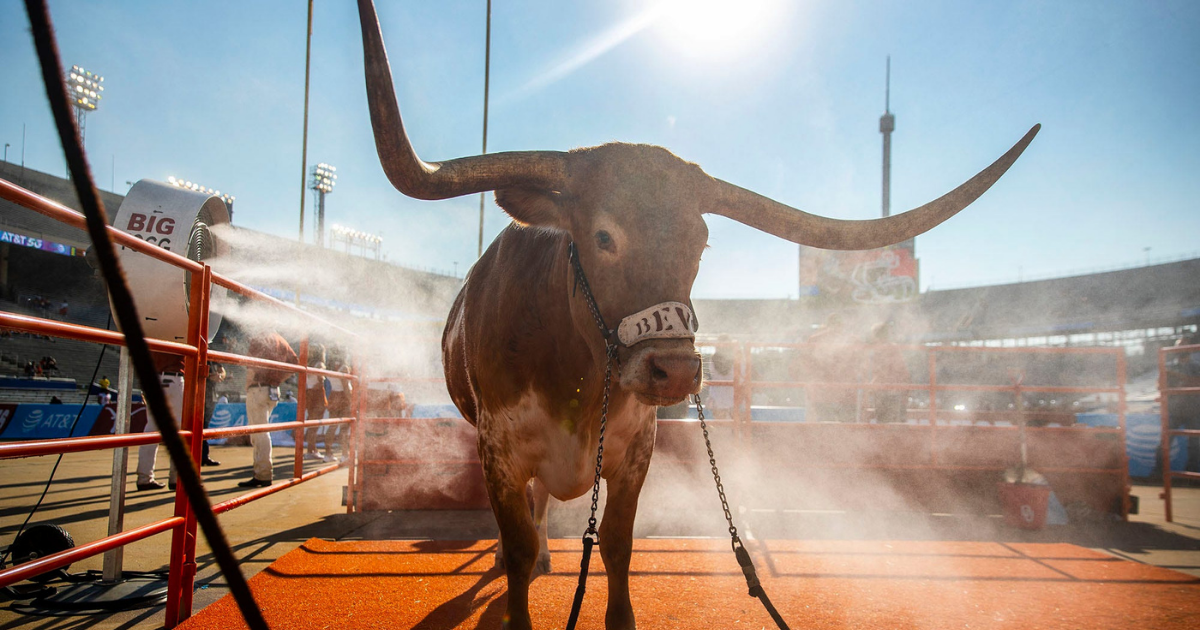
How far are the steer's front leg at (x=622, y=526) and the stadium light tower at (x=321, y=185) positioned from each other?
42.9m

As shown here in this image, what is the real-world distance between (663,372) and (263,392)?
5964 mm

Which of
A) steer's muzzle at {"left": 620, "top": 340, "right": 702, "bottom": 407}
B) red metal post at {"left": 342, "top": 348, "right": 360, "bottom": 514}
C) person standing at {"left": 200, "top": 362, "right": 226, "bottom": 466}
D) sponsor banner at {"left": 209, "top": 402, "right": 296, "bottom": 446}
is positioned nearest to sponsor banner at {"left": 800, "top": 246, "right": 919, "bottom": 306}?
sponsor banner at {"left": 209, "top": 402, "right": 296, "bottom": 446}

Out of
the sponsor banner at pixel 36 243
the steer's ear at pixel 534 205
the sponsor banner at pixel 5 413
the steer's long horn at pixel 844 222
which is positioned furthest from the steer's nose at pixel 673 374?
the sponsor banner at pixel 36 243

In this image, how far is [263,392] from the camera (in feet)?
21.5

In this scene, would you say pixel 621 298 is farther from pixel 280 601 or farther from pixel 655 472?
pixel 655 472

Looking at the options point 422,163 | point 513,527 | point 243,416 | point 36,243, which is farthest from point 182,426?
point 36,243

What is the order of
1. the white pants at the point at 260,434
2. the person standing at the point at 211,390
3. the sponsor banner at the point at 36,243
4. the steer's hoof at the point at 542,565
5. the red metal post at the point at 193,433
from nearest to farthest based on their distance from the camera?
the red metal post at the point at 193,433
the steer's hoof at the point at 542,565
the person standing at the point at 211,390
the white pants at the point at 260,434
the sponsor banner at the point at 36,243

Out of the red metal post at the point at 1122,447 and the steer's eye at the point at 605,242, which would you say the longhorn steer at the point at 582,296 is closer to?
the steer's eye at the point at 605,242

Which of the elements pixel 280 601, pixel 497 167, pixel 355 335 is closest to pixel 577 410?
pixel 497 167

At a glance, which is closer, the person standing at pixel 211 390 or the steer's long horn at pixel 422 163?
the steer's long horn at pixel 422 163

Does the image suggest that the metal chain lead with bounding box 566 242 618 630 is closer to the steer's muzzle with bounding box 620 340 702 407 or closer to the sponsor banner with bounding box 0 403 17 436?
the steer's muzzle with bounding box 620 340 702 407

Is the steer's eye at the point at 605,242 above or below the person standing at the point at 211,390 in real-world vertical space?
above

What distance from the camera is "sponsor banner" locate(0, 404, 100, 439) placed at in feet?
36.7

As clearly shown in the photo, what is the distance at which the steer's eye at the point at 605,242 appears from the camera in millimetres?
2260
